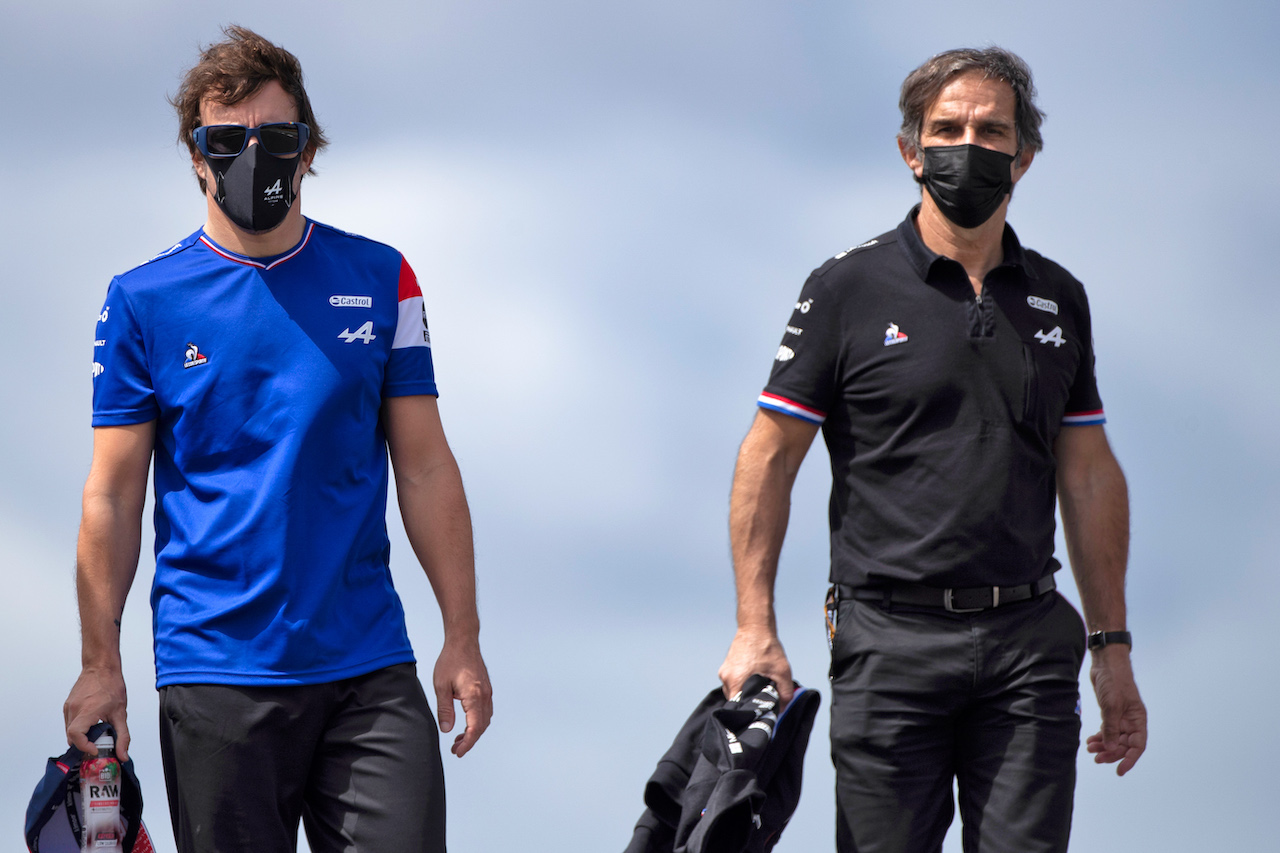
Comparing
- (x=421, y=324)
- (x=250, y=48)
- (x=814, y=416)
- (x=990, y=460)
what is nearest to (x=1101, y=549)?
(x=990, y=460)

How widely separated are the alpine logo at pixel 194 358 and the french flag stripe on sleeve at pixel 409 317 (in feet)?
1.85

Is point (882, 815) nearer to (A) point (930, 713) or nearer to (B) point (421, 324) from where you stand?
(A) point (930, 713)

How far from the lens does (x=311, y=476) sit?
4281 mm

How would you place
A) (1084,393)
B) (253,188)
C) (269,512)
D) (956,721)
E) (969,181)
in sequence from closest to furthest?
(269,512) → (253,188) → (956,721) → (969,181) → (1084,393)

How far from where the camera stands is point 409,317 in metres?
4.64

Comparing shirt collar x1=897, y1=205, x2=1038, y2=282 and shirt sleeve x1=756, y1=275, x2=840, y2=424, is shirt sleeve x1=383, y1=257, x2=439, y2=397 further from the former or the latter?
shirt collar x1=897, y1=205, x2=1038, y2=282

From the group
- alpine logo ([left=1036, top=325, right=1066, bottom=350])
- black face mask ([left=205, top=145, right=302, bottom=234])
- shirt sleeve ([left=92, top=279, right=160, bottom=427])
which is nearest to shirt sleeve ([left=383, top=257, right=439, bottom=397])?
black face mask ([left=205, top=145, right=302, bottom=234])

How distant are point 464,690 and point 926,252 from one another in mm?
1953

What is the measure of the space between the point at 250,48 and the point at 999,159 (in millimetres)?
2340

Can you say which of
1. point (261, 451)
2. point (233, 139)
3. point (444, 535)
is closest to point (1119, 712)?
point (444, 535)

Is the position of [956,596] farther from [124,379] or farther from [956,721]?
[124,379]

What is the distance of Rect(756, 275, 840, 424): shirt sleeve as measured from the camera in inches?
181

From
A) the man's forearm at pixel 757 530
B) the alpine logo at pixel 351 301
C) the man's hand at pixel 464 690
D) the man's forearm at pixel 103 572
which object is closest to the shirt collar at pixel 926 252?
the man's forearm at pixel 757 530

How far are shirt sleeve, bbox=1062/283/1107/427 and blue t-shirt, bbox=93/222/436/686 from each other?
6.95 ft
